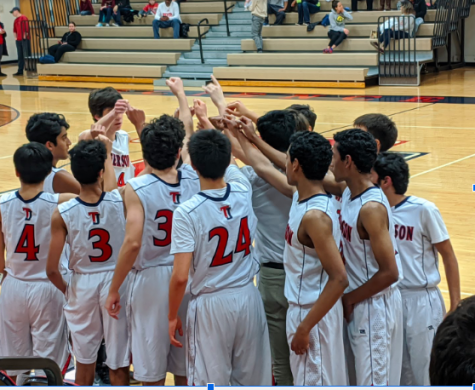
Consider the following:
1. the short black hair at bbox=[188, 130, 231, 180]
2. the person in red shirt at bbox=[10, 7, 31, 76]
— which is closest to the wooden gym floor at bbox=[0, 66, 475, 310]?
the person in red shirt at bbox=[10, 7, 31, 76]

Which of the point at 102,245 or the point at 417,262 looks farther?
the point at 102,245

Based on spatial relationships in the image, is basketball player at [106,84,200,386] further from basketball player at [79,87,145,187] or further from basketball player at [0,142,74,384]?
basketball player at [79,87,145,187]

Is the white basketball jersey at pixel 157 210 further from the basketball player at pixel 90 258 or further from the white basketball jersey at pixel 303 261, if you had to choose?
the white basketball jersey at pixel 303 261

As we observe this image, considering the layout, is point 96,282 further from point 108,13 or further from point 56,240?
point 108,13

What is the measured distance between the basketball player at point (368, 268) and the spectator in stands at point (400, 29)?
13763 mm

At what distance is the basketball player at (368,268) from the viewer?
2.89m

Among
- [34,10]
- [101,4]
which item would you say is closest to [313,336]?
[101,4]

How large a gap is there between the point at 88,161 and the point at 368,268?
4.48 ft

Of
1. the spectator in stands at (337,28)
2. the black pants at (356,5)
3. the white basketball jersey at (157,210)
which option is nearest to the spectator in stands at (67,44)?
the spectator in stands at (337,28)

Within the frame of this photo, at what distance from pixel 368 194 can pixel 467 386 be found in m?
1.75

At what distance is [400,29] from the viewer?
16109 mm

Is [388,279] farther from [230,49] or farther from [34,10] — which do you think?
[34,10]

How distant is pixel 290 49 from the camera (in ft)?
59.6

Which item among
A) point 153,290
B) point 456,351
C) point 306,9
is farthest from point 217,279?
point 306,9
